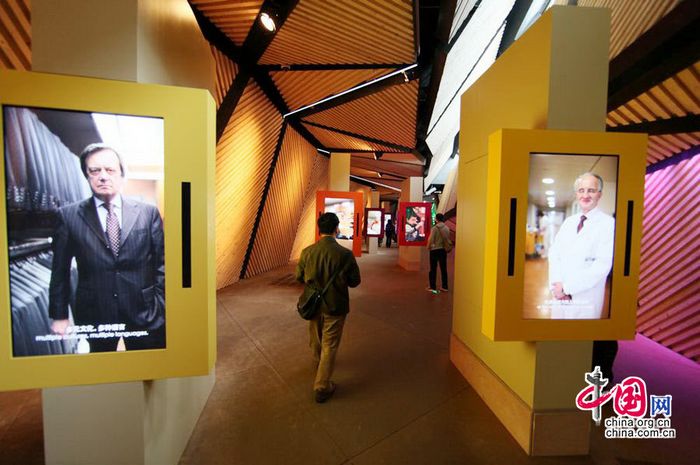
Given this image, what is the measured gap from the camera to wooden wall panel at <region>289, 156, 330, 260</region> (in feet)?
44.9

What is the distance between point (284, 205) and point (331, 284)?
7.96m

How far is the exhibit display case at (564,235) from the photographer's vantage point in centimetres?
211

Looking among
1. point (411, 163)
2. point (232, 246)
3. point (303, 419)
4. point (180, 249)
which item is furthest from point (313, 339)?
point (411, 163)

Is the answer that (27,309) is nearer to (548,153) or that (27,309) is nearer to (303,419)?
(303,419)

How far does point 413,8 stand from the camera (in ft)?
13.7

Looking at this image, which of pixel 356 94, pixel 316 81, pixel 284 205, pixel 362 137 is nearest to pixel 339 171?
pixel 362 137

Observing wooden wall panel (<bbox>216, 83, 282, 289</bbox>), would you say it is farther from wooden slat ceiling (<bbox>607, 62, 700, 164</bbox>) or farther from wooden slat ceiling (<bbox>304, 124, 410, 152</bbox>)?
wooden slat ceiling (<bbox>607, 62, 700, 164</bbox>)

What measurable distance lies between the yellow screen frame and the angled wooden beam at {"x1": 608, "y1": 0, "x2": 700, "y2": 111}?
483cm

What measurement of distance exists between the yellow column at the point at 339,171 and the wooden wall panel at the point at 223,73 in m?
7.20

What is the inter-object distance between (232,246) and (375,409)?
6.23 meters

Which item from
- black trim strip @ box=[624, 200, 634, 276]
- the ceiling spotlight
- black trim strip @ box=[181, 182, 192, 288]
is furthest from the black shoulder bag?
the ceiling spotlight

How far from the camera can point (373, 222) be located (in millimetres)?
16172

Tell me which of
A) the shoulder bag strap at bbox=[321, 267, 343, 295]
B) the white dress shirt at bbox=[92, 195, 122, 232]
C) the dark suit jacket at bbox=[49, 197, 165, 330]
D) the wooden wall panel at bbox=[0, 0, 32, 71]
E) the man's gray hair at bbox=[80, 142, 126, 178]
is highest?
the wooden wall panel at bbox=[0, 0, 32, 71]

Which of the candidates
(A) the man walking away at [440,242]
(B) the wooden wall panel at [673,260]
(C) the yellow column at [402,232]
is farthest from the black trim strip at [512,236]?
(C) the yellow column at [402,232]
